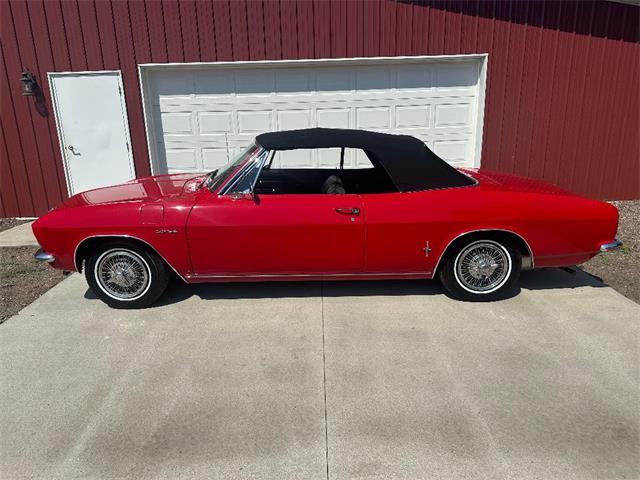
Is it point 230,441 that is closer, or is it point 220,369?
point 230,441

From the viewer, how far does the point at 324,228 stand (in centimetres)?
364

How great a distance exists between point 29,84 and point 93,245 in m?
4.45

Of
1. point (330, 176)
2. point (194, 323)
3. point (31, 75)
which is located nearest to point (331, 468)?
point (194, 323)

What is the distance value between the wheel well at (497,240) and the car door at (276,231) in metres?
0.78

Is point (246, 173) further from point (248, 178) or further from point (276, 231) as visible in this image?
point (276, 231)

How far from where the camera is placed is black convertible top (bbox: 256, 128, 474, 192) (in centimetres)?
377

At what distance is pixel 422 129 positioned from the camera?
23.7 ft

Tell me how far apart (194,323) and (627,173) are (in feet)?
24.7

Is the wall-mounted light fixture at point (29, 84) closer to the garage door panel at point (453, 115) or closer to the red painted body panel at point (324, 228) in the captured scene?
the red painted body panel at point (324, 228)

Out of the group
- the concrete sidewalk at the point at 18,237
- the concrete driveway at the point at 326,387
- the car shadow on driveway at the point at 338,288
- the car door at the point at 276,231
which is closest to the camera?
Answer: the concrete driveway at the point at 326,387

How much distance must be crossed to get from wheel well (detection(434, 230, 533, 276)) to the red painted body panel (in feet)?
0.18

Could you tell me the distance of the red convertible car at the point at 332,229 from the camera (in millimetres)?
3648

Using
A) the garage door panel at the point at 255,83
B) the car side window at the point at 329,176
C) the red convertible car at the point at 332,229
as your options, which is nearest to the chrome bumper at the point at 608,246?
the red convertible car at the point at 332,229

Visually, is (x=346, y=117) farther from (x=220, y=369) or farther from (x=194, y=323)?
(x=220, y=369)
